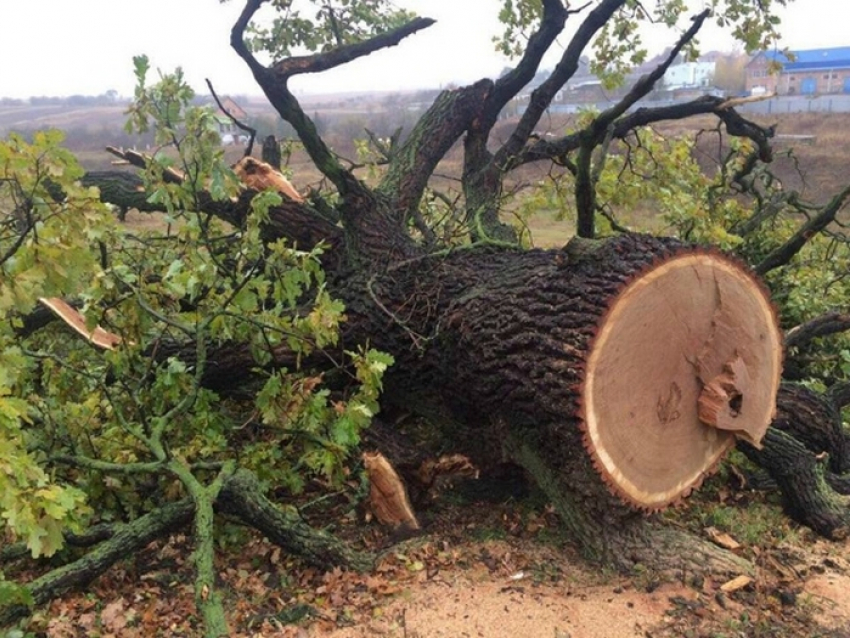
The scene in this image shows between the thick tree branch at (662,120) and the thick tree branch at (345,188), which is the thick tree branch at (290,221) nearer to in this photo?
the thick tree branch at (345,188)

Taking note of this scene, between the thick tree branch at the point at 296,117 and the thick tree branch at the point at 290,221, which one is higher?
the thick tree branch at the point at 296,117

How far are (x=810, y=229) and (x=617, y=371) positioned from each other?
2.00m

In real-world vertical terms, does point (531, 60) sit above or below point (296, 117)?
above

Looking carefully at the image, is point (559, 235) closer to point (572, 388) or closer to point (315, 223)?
point (315, 223)

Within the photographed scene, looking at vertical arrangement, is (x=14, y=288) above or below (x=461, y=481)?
Result: above

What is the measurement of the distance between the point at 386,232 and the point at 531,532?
1.80 metres

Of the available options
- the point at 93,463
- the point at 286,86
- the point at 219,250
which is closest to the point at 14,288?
the point at 93,463

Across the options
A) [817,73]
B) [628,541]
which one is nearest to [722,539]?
[628,541]

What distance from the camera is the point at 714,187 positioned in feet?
18.1

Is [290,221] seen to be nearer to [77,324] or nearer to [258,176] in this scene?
[258,176]

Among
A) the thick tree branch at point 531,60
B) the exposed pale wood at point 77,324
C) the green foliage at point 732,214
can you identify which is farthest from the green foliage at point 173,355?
the green foliage at point 732,214

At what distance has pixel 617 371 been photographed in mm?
2635

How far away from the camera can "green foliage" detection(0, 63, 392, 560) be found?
2734 millimetres

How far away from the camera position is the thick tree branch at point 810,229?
3.71 metres
